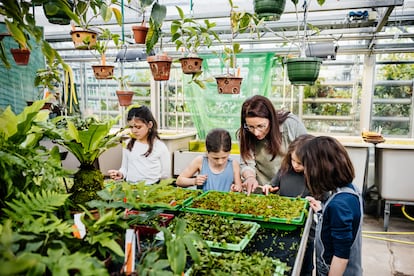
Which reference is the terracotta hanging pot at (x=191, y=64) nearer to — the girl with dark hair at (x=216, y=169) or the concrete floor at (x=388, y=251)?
the girl with dark hair at (x=216, y=169)

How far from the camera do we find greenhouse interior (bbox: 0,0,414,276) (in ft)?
2.78

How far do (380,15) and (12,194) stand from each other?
3479mm

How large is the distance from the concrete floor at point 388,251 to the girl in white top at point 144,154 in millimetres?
1968

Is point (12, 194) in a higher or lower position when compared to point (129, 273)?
higher

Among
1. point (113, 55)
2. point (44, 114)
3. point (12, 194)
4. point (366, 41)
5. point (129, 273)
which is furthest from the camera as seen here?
point (113, 55)

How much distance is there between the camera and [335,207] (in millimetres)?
1456

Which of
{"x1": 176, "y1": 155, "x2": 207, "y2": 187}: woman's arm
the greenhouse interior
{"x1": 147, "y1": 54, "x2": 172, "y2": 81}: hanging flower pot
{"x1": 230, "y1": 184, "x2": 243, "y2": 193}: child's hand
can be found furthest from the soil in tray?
{"x1": 147, "y1": 54, "x2": 172, "y2": 81}: hanging flower pot

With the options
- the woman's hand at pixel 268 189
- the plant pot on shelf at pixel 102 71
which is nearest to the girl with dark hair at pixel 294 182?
the woman's hand at pixel 268 189

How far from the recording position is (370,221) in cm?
404

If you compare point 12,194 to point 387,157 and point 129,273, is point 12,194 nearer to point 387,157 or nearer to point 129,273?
point 129,273

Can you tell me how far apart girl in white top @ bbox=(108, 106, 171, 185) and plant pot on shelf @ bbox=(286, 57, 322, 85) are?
1.14 metres

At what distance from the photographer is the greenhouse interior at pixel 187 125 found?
846mm

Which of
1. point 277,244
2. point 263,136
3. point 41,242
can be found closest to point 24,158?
point 41,242

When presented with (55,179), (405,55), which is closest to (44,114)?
(55,179)
